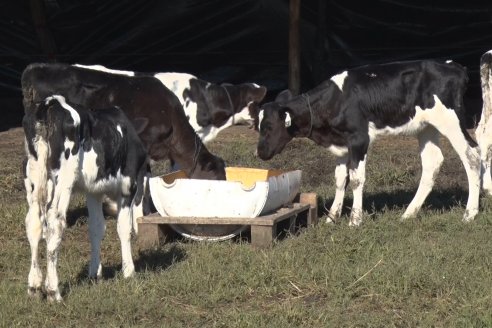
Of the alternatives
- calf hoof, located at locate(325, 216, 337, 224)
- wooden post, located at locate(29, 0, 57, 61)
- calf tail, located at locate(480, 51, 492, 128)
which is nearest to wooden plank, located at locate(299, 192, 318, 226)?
calf hoof, located at locate(325, 216, 337, 224)

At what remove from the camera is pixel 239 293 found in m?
7.75

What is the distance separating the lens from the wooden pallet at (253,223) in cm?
930

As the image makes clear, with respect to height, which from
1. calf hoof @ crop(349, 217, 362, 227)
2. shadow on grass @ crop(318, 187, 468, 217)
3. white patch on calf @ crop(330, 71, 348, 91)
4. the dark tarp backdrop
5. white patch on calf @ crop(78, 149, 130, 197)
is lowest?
shadow on grass @ crop(318, 187, 468, 217)

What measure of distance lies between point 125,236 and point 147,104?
116 inches

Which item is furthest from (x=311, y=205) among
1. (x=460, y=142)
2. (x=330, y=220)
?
(x=460, y=142)

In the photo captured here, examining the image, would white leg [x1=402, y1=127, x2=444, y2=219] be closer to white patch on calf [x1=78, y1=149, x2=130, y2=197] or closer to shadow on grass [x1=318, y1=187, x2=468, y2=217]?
shadow on grass [x1=318, y1=187, x2=468, y2=217]

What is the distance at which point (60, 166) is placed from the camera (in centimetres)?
738

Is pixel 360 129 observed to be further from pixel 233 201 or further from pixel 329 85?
pixel 233 201

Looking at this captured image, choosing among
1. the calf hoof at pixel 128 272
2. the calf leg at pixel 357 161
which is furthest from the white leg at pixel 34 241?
the calf leg at pixel 357 161

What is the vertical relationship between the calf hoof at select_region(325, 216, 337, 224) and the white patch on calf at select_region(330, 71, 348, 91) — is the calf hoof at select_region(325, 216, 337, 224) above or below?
below

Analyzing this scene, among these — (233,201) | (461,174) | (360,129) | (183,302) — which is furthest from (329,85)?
(183,302)

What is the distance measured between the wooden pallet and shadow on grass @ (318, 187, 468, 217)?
2.49 feet

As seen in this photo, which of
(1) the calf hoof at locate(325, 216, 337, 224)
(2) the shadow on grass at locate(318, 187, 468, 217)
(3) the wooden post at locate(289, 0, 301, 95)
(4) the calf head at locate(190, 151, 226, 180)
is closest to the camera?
(1) the calf hoof at locate(325, 216, 337, 224)

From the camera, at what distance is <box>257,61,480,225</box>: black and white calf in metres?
10.6
